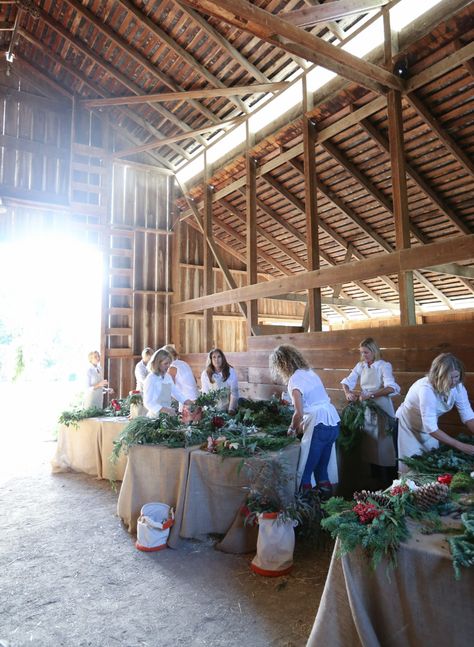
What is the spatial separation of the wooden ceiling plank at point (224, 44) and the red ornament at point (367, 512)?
8430mm

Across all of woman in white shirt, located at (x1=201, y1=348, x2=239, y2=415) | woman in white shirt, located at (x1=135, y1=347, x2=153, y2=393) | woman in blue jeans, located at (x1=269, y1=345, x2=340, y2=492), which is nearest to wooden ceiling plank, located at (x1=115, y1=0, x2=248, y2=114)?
woman in white shirt, located at (x1=135, y1=347, x2=153, y2=393)

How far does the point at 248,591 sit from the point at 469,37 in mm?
6876

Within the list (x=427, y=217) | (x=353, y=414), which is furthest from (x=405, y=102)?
(x=353, y=414)

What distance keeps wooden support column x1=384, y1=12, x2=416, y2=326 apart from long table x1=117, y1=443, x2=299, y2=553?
3.07m

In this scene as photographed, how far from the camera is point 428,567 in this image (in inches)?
73.3

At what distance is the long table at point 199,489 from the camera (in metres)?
3.90

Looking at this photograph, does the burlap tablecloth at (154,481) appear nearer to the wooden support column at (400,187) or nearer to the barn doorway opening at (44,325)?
the wooden support column at (400,187)

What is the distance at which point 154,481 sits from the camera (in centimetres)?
433

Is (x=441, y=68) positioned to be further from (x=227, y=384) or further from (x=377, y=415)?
(x=227, y=384)

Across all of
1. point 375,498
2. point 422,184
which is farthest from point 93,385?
point 422,184

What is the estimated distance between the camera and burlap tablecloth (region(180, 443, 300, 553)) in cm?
389

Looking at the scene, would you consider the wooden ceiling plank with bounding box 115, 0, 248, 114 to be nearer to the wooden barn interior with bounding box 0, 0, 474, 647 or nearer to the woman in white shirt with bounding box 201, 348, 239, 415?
the wooden barn interior with bounding box 0, 0, 474, 647

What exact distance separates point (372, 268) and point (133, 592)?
5319mm

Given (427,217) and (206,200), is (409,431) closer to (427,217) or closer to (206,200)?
(427,217)
